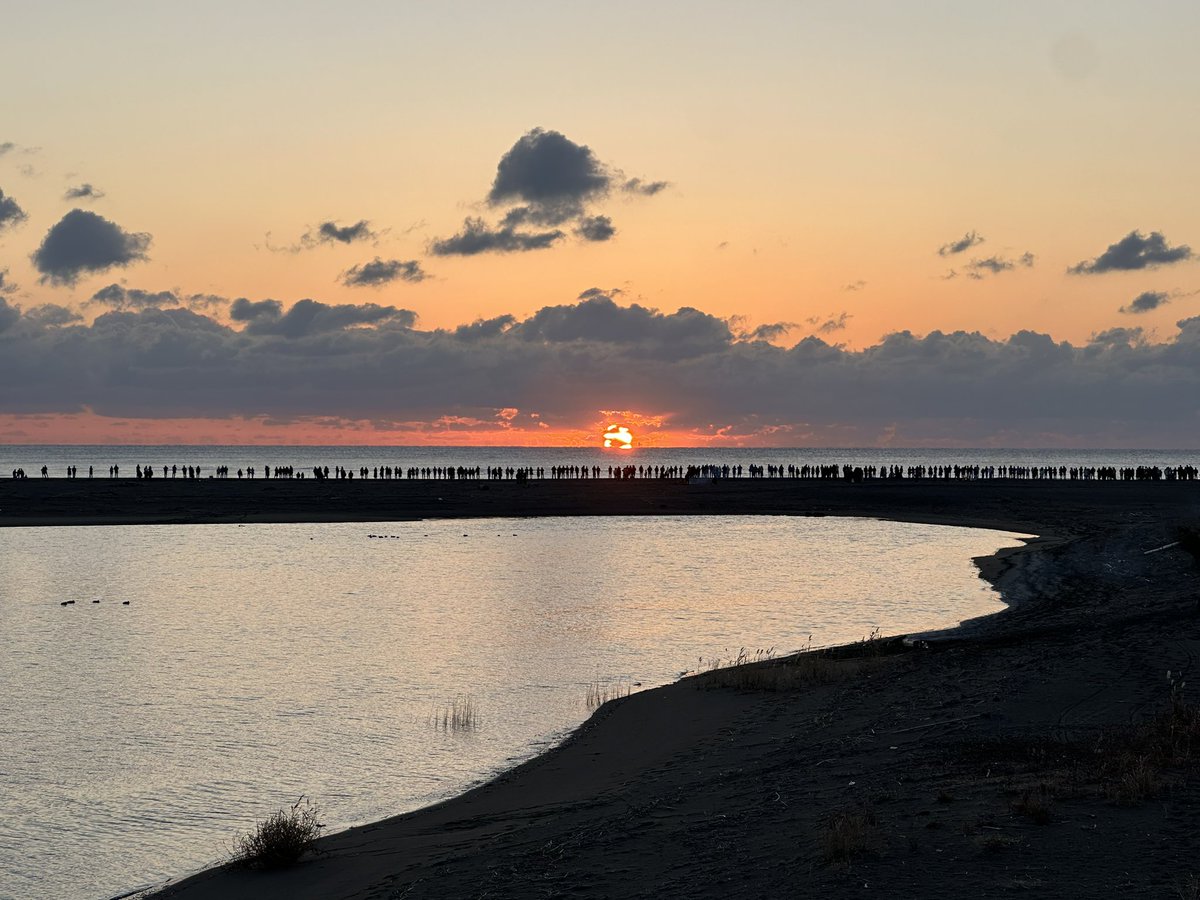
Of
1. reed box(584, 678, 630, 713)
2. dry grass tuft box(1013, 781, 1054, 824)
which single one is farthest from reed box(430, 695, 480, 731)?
dry grass tuft box(1013, 781, 1054, 824)

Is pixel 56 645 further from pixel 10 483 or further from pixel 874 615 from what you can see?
pixel 10 483

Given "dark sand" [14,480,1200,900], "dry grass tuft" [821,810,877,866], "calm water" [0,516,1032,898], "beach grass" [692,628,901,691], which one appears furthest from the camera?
"beach grass" [692,628,901,691]

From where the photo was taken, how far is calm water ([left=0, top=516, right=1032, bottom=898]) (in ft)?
50.8

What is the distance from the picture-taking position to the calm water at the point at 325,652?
15492mm

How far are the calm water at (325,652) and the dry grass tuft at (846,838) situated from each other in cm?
649

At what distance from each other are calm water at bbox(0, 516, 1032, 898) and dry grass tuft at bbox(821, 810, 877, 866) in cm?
649

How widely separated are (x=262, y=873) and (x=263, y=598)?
2516 cm

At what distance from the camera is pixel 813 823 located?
11.8 m

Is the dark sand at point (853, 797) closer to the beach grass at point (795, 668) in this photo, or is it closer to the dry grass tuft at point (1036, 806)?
the dry grass tuft at point (1036, 806)

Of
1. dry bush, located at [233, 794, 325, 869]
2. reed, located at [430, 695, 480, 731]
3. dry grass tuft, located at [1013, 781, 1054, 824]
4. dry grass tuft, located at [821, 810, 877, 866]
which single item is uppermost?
dry grass tuft, located at [1013, 781, 1054, 824]

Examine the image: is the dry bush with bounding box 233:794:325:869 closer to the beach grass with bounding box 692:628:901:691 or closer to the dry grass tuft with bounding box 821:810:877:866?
the dry grass tuft with bounding box 821:810:877:866

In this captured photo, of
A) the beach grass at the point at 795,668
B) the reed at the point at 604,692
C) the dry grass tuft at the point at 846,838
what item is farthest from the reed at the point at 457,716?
the dry grass tuft at the point at 846,838

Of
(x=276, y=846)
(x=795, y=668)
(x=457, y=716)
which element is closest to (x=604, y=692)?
(x=457, y=716)

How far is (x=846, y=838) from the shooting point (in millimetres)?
10539
